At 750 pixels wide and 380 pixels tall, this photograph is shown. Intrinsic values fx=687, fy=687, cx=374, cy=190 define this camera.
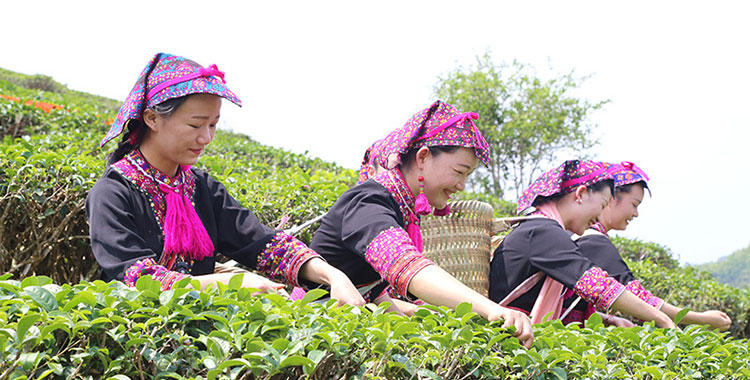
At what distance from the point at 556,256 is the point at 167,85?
2.01 meters

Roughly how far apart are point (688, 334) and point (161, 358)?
6.76ft

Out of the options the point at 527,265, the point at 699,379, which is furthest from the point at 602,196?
the point at 699,379

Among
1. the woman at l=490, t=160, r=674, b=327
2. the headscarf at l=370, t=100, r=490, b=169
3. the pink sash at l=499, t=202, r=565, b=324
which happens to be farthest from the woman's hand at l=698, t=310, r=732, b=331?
the headscarf at l=370, t=100, r=490, b=169

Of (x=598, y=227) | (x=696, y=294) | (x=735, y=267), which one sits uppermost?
(x=598, y=227)

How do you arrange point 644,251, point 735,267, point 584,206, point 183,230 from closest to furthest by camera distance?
point 183,230
point 584,206
point 644,251
point 735,267

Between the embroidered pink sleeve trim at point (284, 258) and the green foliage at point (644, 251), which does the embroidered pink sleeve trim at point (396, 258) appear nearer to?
the embroidered pink sleeve trim at point (284, 258)

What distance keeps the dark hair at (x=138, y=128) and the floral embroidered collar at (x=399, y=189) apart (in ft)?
3.11

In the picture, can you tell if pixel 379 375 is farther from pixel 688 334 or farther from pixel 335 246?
pixel 688 334

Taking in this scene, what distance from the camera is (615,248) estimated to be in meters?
4.09

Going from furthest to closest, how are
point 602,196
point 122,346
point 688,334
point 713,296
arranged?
point 713,296 < point 602,196 < point 688,334 < point 122,346

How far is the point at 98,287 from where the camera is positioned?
175 centimetres

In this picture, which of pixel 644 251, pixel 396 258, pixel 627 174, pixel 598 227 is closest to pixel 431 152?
pixel 396 258

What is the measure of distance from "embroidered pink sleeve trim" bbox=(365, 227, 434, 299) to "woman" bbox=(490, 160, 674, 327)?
99cm

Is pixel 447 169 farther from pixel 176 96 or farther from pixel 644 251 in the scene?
pixel 644 251
